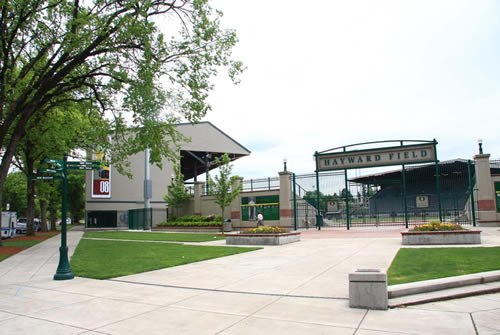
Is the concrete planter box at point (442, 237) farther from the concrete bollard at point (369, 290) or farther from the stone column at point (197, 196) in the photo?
the stone column at point (197, 196)

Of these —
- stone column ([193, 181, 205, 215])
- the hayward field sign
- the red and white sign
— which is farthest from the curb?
the red and white sign

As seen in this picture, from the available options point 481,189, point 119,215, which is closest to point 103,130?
point 481,189

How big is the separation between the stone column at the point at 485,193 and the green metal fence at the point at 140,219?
2716 cm

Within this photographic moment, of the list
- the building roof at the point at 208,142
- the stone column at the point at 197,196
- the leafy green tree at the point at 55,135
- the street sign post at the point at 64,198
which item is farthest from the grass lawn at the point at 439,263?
the building roof at the point at 208,142

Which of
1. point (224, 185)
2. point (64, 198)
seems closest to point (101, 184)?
point (224, 185)

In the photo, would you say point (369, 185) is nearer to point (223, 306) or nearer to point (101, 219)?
point (223, 306)

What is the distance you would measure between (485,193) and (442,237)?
36.1 feet

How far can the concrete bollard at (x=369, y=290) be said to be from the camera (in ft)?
19.9

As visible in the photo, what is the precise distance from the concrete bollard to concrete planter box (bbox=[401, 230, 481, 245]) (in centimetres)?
942

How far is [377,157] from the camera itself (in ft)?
80.2

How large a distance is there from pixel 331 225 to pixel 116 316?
912 inches

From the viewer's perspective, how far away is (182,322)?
5738mm

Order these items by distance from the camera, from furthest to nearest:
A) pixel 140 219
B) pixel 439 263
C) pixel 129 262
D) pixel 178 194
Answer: pixel 140 219
pixel 178 194
pixel 129 262
pixel 439 263

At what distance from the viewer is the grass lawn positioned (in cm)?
787
